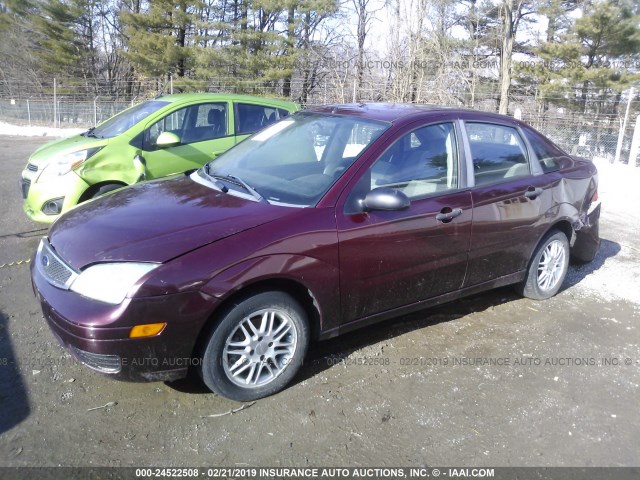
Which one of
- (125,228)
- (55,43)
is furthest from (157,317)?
(55,43)

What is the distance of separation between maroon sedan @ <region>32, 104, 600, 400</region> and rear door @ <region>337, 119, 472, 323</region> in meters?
0.01

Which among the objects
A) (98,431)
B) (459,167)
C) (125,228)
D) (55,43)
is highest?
(55,43)

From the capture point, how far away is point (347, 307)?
10.7ft

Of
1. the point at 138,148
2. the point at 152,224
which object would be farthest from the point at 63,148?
the point at 152,224

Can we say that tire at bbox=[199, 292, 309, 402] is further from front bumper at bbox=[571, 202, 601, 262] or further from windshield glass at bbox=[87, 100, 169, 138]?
windshield glass at bbox=[87, 100, 169, 138]

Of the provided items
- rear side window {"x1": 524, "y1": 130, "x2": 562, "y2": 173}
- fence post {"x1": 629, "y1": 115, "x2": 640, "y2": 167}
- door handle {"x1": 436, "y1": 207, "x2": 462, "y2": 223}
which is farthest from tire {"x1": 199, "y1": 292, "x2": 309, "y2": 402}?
fence post {"x1": 629, "y1": 115, "x2": 640, "y2": 167}

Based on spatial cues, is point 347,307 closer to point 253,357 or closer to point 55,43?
point 253,357

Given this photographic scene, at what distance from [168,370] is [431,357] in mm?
1837

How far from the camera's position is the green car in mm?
5488

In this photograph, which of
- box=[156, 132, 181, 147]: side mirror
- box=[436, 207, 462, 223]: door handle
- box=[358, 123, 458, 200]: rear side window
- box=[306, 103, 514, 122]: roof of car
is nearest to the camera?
box=[358, 123, 458, 200]: rear side window

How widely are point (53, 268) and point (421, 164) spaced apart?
2.44m

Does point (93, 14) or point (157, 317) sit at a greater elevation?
point (93, 14)

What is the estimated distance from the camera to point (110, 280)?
2600mm

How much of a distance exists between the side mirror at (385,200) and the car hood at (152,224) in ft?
1.65
